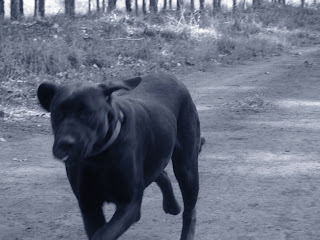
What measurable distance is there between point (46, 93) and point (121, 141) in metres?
0.47

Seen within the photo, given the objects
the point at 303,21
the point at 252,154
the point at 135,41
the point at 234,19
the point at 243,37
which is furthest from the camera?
the point at 303,21

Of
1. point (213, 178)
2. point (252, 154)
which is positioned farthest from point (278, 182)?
point (252, 154)

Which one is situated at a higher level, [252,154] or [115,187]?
[115,187]

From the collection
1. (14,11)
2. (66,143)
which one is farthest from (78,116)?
(14,11)

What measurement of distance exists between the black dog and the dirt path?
24.3 inches

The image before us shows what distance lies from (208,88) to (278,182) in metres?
6.42

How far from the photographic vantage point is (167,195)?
4.71 meters

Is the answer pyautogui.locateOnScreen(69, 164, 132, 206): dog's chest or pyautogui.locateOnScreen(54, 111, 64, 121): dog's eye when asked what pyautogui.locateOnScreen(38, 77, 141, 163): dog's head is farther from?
pyautogui.locateOnScreen(69, 164, 132, 206): dog's chest

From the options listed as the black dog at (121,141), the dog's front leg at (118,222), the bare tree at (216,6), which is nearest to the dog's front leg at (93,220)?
the black dog at (121,141)

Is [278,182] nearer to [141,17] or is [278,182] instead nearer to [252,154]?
[252,154]

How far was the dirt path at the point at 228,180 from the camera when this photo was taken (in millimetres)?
4668

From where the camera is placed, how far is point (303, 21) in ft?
94.4

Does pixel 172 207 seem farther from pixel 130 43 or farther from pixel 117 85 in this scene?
pixel 130 43

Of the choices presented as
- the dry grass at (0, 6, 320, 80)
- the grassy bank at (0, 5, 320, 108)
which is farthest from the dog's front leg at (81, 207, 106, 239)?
the dry grass at (0, 6, 320, 80)
